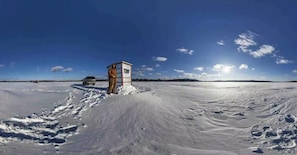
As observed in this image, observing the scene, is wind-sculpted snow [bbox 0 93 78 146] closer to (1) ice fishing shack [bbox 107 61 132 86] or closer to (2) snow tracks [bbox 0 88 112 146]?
(2) snow tracks [bbox 0 88 112 146]

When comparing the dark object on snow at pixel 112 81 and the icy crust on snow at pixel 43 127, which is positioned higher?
the dark object on snow at pixel 112 81

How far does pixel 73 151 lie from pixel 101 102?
5.54m

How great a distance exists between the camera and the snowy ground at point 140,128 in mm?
6434

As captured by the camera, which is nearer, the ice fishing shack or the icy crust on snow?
the icy crust on snow

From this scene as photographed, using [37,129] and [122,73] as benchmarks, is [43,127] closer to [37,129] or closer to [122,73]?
[37,129]

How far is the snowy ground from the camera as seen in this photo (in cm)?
643

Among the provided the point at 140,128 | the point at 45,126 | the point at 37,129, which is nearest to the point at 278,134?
the point at 140,128

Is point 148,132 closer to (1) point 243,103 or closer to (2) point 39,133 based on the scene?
(2) point 39,133

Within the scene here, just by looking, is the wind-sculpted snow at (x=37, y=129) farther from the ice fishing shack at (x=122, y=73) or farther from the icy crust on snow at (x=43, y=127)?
the ice fishing shack at (x=122, y=73)

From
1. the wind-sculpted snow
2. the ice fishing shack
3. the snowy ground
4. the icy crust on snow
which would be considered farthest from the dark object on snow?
the wind-sculpted snow

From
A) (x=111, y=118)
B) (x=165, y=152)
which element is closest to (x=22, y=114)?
(x=111, y=118)

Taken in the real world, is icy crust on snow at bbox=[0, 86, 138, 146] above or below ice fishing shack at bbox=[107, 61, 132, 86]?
below

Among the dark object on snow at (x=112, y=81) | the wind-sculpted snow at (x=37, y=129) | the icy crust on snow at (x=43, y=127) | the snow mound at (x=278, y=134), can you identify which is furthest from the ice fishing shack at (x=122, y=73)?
the snow mound at (x=278, y=134)

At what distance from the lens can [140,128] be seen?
321 inches
